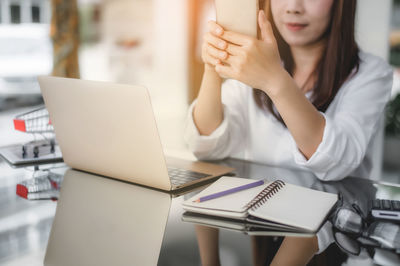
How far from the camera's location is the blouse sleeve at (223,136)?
47.0 inches

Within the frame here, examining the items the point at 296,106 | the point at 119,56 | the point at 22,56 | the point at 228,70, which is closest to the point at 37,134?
the point at 228,70

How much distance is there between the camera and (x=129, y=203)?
2.73 feet

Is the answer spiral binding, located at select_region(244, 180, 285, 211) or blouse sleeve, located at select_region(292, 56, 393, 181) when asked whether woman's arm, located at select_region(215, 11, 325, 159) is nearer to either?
blouse sleeve, located at select_region(292, 56, 393, 181)

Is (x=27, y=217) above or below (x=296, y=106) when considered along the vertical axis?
below

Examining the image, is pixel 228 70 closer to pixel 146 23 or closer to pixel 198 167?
pixel 198 167

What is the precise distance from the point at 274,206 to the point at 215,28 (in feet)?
1.40

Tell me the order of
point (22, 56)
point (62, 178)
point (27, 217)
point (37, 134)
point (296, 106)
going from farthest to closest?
1. point (22, 56)
2. point (37, 134)
3. point (62, 178)
4. point (296, 106)
5. point (27, 217)

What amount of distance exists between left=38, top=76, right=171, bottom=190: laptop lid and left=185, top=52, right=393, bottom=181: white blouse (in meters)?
0.33

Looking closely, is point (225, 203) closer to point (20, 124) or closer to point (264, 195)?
point (264, 195)

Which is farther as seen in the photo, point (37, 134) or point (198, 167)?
point (37, 134)

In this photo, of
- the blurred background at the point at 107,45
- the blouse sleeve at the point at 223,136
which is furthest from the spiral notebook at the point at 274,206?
the blurred background at the point at 107,45

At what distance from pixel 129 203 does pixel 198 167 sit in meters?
0.29

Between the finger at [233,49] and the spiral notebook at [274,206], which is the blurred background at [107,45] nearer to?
the finger at [233,49]

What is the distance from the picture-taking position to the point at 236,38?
0.89 metres
